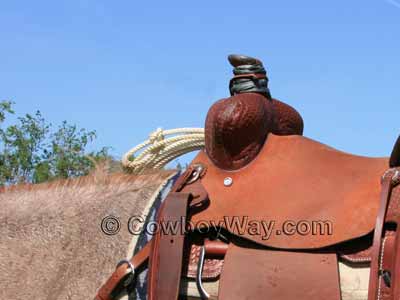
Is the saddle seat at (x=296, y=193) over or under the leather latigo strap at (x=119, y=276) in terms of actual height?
over

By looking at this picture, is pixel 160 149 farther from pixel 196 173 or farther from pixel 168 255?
pixel 168 255

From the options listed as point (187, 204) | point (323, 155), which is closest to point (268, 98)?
point (323, 155)

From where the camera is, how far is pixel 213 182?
2.05m

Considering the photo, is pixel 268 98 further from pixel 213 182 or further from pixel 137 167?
pixel 137 167

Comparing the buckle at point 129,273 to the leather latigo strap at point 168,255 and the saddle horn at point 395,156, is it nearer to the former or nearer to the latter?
the leather latigo strap at point 168,255

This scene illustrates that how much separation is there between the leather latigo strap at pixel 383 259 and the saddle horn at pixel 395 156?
0.51 feet

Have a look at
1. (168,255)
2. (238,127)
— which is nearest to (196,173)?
(238,127)

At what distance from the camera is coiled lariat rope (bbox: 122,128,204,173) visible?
2541 mm

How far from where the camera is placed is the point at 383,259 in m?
1.63

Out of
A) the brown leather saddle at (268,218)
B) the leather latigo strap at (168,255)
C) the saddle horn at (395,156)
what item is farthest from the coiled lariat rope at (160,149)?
the saddle horn at (395,156)

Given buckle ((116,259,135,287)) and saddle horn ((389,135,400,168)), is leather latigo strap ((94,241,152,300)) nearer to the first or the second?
buckle ((116,259,135,287))
